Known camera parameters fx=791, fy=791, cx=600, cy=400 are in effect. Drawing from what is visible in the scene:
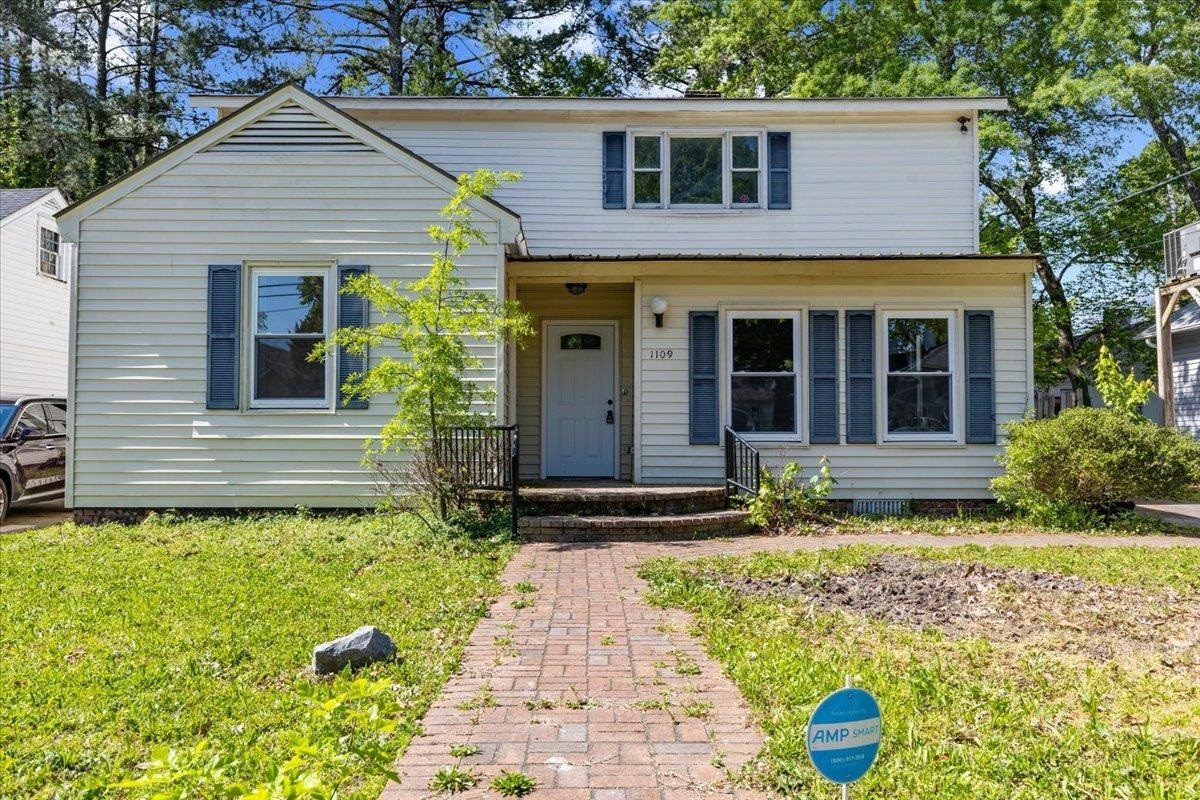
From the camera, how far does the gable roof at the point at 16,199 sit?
53.6 feet

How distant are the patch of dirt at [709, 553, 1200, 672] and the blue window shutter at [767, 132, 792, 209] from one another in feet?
23.0

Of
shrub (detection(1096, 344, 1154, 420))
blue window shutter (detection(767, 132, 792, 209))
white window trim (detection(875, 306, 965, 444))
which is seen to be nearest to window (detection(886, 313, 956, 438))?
white window trim (detection(875, 306, 965, 444))

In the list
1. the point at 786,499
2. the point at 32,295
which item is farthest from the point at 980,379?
the point at 32,295

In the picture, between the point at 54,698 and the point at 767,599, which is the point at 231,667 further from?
the point at 767,599

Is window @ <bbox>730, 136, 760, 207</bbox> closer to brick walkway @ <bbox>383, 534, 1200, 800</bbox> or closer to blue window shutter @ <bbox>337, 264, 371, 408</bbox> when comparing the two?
blue window shutter @ <bbox>337, 264, 371, 408</bbox>

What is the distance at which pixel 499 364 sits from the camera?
9.63 m

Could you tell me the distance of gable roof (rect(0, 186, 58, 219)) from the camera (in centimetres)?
1634

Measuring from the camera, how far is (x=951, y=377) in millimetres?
10492

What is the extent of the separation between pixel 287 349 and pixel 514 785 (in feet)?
25.9

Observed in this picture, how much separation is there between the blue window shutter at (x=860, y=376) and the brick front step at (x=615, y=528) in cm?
277

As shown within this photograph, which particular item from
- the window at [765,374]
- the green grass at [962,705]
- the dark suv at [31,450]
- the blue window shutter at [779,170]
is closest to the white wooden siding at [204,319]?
the dark suv at [31,450]

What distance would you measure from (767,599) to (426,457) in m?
4.43

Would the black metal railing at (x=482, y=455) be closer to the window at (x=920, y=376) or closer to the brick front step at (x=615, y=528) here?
the brick front step at (x=615, y=528)

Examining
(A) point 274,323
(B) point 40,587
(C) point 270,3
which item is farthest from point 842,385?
(C) point 270,3
